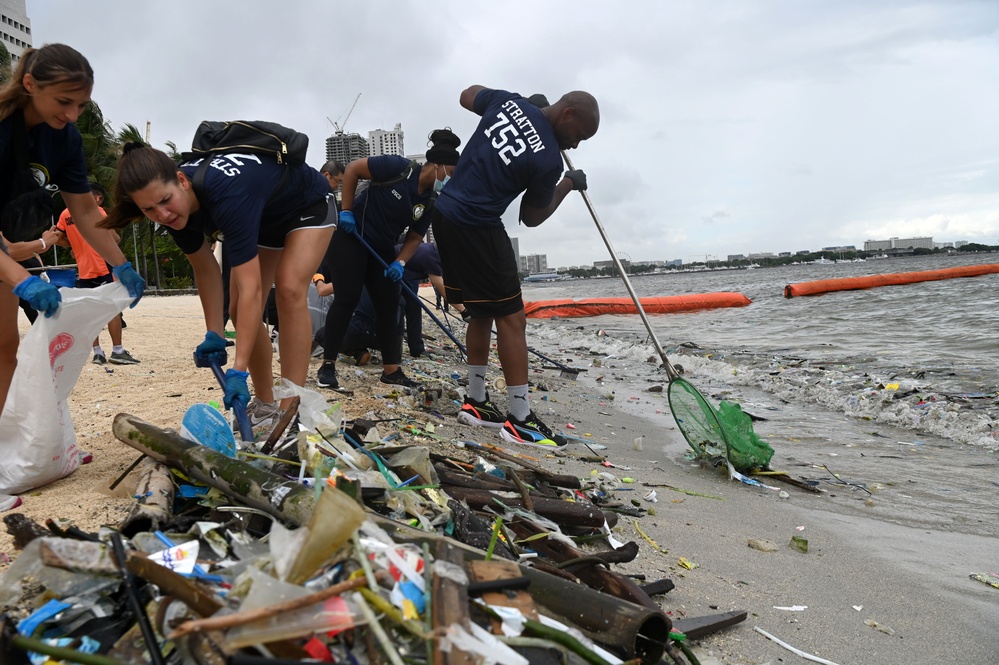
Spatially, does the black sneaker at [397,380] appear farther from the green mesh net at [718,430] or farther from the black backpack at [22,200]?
the black backpack at [22,200]

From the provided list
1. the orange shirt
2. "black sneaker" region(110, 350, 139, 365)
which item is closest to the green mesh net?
"black sneaker" region(110, 350, 139, 365)

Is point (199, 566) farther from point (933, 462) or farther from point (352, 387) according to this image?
point (933, 462)

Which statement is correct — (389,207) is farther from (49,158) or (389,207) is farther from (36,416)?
(36,416)

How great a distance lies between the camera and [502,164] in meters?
3.78

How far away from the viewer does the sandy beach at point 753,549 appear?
193cm

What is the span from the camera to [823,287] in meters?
22.2

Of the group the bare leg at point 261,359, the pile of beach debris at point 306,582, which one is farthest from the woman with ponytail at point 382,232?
the pile of beach debris at point 306,582

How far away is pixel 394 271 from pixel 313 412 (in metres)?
2.48

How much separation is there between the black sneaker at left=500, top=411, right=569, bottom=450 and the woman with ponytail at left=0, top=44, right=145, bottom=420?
208 centimetres

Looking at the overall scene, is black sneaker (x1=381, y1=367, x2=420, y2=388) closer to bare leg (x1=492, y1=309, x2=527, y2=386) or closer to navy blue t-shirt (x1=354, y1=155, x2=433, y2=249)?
navy blue t-shirt (x1=354, y1=155, x2=433, y2=249)

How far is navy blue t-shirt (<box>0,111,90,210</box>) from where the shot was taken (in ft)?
7.53

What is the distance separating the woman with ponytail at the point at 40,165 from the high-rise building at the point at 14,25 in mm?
74327

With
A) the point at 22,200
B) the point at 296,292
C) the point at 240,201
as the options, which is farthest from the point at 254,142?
the point at 22,200

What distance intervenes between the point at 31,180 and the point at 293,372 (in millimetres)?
1252
